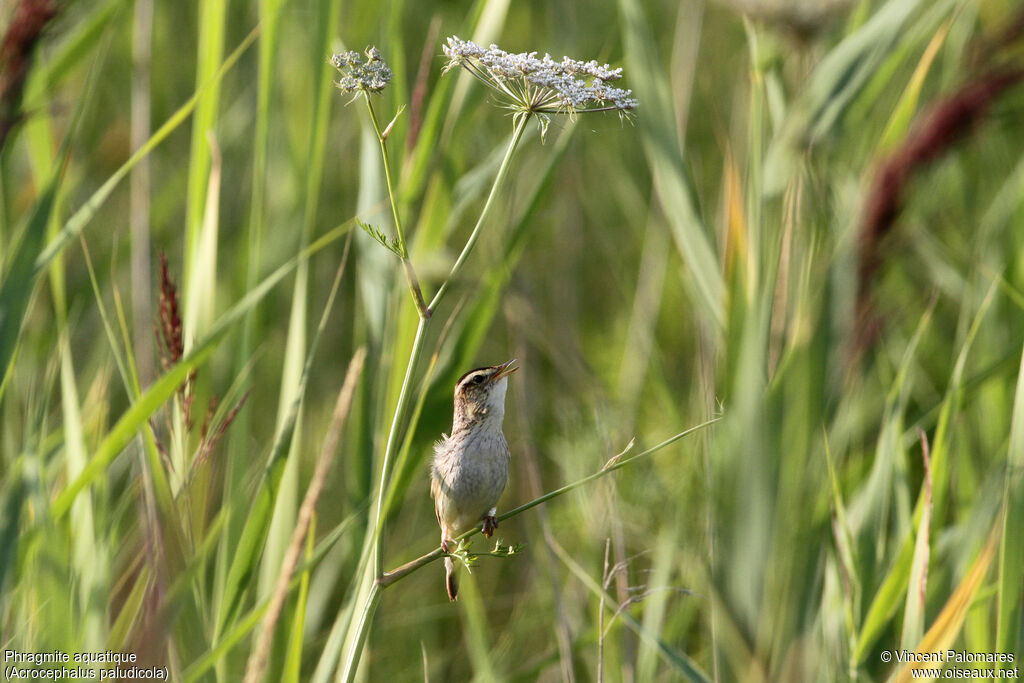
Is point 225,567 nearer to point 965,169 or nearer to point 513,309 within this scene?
point 513,309

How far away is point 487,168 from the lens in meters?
2.43

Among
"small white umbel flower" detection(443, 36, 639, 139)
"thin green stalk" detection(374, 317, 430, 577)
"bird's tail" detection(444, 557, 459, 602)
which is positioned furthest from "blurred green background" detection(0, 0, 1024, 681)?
"small white umbel flower" detection(443, 36, 639, 139)

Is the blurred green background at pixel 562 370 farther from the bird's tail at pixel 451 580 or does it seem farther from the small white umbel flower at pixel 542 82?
the small white umbel flower at pixel 542 82

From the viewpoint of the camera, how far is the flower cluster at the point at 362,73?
1.50 meters

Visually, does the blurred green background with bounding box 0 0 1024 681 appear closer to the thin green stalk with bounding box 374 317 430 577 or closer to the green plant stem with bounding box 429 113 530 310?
the thin green stalk with bounding box 374 317 430 577

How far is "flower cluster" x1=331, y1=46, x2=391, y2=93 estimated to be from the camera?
1504 millimetres

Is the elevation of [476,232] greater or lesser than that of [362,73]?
lesser

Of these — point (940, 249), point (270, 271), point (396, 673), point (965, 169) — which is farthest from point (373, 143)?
point (965, 169)

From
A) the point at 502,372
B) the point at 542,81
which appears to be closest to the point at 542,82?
the point at 542,81

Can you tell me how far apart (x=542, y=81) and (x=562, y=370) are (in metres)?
2.20

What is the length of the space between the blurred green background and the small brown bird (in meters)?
0.13

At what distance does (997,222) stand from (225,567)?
98.8 inches

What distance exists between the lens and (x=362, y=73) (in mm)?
1532

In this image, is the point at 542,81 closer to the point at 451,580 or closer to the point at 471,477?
the point at 471,477
